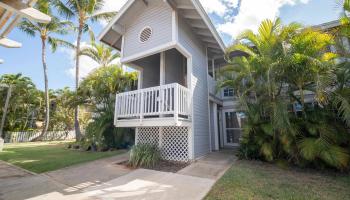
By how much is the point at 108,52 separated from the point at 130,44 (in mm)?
10407

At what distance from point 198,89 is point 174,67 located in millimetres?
2122

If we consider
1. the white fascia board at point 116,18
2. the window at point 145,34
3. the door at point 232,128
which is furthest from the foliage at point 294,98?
the white fascia board at point 116,18

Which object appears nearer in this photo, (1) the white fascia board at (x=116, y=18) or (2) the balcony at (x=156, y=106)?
(2) the balcony at (x=156, y=106)

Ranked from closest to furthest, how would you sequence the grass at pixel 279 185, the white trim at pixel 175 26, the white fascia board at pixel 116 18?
the grass at pixel 279 185 < the white trim at pixel 175 26 < the white fascia board at pixel 116 18

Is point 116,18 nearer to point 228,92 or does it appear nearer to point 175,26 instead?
point 175,26

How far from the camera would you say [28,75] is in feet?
62.4

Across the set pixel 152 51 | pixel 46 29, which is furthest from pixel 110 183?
pixel 46 29

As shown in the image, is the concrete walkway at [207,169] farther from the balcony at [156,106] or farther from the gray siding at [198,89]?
the balcony at [156,106]

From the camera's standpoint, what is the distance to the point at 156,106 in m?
6.83

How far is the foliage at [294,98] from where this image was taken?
5090mm

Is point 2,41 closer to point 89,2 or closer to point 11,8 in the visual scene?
point 11,8

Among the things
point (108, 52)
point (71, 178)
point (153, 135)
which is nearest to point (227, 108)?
point (153, 135)

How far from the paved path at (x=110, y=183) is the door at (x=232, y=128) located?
481 cm

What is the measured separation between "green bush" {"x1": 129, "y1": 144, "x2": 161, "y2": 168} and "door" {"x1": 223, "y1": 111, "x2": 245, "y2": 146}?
5387 millimetres
